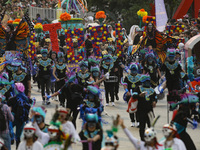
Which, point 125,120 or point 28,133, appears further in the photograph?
point 125,120

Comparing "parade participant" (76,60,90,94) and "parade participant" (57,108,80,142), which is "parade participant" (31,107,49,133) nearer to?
"parade participant" (57,108,80,142)

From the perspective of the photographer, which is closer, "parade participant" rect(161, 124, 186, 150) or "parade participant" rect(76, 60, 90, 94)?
"parade participant" rect(161, 124, 186, 150)

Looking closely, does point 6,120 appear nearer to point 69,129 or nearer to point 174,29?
point 69,129

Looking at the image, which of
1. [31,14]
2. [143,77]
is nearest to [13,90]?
[143,77]

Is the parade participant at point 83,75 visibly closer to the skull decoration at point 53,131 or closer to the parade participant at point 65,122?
the parade participant at point 65,122

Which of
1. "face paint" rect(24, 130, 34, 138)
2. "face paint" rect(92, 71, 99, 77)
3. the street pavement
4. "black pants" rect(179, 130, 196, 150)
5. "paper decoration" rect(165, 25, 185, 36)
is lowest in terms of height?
the street pavement

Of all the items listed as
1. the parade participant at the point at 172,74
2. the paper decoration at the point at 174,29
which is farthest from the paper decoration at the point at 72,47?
the parade participant at the point at 172,74

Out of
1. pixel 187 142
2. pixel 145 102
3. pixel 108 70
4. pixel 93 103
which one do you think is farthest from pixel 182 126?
pixel 108 70

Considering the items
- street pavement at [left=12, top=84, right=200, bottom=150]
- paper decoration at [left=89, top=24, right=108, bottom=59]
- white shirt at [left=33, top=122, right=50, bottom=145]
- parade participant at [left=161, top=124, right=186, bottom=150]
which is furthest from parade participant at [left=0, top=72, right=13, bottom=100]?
paper decoration at [left=89, top=24, right=108, bottom=59]

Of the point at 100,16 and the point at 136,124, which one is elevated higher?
the point at 100,16

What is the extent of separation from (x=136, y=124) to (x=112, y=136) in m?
6.69

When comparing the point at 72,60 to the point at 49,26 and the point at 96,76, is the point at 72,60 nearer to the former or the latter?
the point at 49,26

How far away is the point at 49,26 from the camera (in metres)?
22.0

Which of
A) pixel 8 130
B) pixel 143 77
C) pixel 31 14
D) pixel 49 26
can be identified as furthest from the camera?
pixel 31 14
